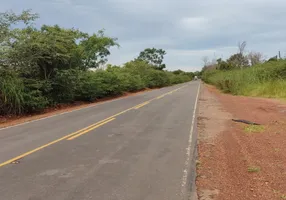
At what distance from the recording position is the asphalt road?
5.38 metres

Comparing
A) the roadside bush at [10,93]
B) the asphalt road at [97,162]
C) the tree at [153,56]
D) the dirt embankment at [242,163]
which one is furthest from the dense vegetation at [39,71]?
the tree at [153,56]

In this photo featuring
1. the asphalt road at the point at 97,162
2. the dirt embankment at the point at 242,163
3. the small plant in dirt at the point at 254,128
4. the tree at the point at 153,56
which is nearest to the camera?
the asphalt road at the point at 97,162

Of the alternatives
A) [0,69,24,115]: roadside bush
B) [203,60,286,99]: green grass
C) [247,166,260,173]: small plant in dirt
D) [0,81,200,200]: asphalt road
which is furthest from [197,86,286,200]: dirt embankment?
Result: [203,60,286,99]: green grass

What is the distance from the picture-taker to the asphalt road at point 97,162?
538 cm

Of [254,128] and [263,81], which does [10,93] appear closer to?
[254,128]

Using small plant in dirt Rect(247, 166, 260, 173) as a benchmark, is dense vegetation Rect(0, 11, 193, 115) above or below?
above

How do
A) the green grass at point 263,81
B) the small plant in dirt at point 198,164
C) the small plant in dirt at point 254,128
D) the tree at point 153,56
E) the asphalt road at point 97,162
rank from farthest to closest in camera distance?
the tree at point 153,56 → the green grass at point 263,81 → the small plant in dirt at point 254,128 → the small plant in dirt at point 198,164 → the asphalt road at point 97,162

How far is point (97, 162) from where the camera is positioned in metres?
7.15

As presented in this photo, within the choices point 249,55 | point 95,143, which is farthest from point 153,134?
point 249,55

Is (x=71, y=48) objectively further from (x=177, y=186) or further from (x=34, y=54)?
(x=177, y=186)

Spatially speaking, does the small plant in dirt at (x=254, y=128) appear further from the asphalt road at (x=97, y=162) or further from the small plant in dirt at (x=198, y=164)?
the small plant in dirt at (x=198, y=164)

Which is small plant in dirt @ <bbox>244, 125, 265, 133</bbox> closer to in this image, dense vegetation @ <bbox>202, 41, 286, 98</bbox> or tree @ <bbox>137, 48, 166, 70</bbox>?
dense vegetation @ <bbox>202, 41, 286, 98</bbox>

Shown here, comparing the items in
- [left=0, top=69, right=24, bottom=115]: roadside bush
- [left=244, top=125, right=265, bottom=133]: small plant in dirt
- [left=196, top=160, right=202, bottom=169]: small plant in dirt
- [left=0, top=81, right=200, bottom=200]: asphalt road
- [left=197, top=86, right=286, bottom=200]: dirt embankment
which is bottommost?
[left=244, top=125, right=265, bottom=133]: small plant in dirt

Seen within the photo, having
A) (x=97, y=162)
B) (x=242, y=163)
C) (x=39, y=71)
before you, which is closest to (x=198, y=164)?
(x=242, y=163)
